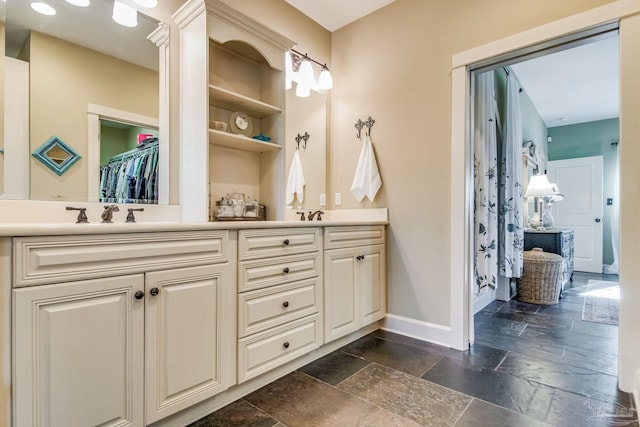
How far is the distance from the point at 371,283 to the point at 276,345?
3.10 ft

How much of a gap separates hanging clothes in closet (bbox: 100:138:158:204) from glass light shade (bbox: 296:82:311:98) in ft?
4.10

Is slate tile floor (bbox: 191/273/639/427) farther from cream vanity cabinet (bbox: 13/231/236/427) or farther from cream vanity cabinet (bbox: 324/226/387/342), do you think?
cream vanity cabinet (bbox: 13/231/236/427)

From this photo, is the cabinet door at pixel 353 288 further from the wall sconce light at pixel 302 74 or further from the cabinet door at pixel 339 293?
the wall sconce light at pixel 302 74

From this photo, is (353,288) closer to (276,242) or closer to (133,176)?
(276,242)

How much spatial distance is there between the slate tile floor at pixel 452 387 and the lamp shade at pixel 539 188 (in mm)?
1986

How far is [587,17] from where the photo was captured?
70.0 inches

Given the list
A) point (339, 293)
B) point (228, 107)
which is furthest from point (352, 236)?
point (228, 107)

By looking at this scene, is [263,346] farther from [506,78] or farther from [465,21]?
[506,78]

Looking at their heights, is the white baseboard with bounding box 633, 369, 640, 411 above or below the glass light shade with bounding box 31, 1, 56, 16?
below

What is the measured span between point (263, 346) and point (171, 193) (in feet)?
3.35

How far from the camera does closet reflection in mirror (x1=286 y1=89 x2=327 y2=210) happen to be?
2.62 metres

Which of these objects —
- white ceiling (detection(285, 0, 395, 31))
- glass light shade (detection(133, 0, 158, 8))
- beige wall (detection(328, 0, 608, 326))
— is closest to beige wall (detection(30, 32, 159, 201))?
glass light shade (detection(133, 0, 158, 8))

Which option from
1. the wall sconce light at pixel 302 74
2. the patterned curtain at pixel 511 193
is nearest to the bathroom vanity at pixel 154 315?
the wall sconce light at pixel 302 74

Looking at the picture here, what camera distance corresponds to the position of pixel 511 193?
3.41 meters
